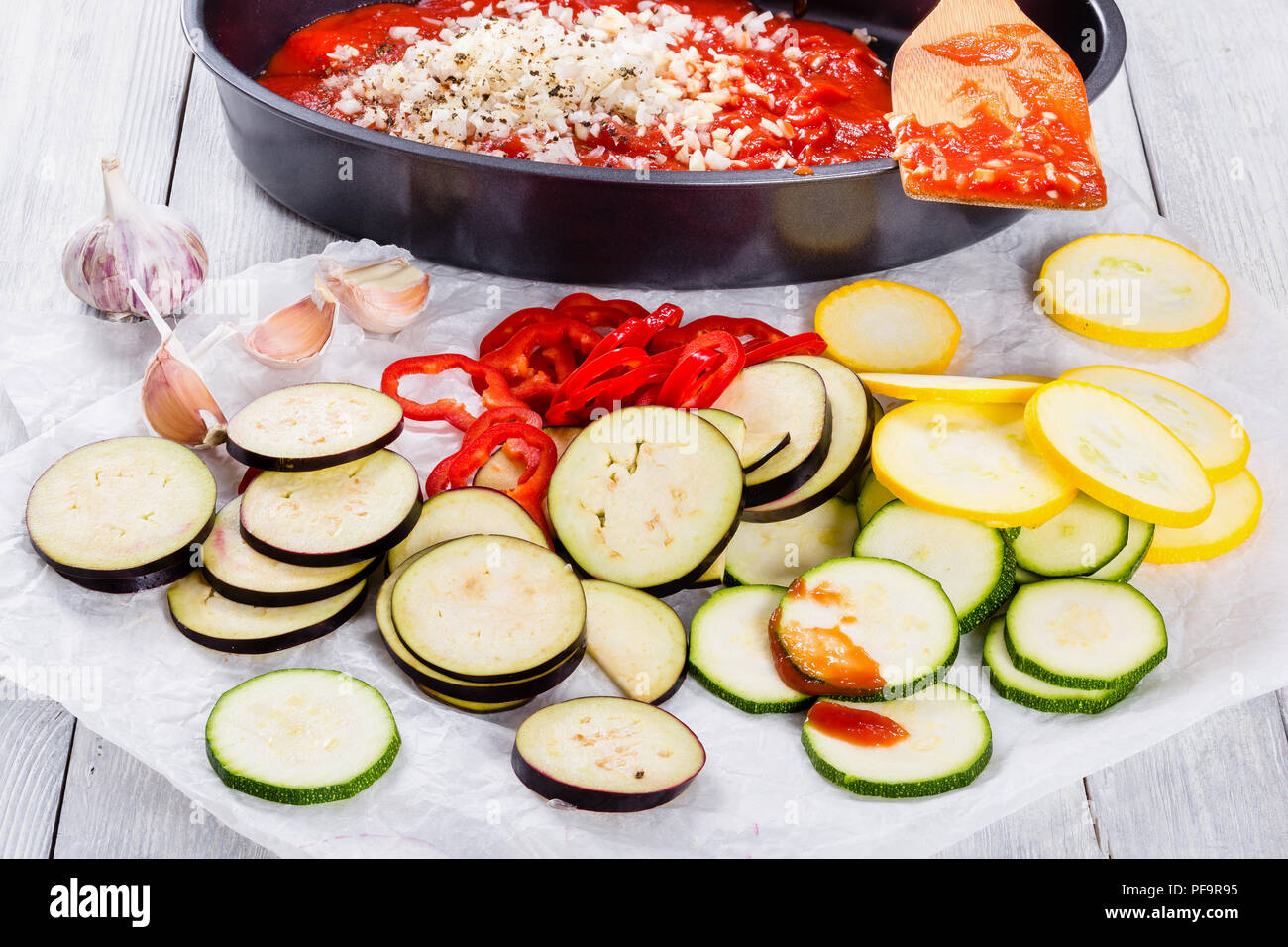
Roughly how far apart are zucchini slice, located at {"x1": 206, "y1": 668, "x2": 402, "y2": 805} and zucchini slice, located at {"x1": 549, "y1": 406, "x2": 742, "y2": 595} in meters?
0.40

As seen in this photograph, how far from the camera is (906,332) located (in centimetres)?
226

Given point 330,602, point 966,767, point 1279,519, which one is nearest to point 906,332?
point 1279,519

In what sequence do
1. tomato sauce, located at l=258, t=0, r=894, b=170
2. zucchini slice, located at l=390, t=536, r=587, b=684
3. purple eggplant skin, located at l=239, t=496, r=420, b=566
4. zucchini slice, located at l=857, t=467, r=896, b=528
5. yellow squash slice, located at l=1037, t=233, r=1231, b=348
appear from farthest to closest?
tomato sauce, located at l=258, t=0, r=894, b=170
yellow squash slice, located at l=1037, t=233, r=1231, b=348
zucchini slice, located at l=857, t=467, r=896, b=528
purple eggplant skin, located at l=239, t=496, r=420, b=566
zucchini slice, located at l=390, t=536, r=587, b=684

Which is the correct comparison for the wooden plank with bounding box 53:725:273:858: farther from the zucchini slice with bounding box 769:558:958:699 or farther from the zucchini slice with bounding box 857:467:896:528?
the zucchini slice with bounding box 857:467:896:528

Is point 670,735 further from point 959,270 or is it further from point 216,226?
point 216,226

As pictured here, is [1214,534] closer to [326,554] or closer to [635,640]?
[635,640]

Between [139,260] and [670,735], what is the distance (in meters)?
1.35

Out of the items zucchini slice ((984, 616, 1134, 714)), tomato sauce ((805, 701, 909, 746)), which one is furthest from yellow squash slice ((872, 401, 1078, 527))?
tomato sauce ((805, 701, 909, 746))

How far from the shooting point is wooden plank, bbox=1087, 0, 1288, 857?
1782mm

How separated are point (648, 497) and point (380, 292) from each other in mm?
720

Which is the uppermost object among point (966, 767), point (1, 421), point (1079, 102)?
point (1079, 102)

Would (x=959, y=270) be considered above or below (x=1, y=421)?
above

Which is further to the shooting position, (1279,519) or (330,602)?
(1279,519)

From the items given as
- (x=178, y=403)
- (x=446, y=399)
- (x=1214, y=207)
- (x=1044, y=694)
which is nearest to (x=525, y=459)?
(x=446, y=399)
